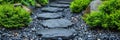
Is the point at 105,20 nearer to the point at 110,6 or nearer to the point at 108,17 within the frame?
the point at 108,17

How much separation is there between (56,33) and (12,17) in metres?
1.09

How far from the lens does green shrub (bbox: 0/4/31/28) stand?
5441 mm

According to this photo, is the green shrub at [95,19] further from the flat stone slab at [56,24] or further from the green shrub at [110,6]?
the flat stone slab at [56,24]

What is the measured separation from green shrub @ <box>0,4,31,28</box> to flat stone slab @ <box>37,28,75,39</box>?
1.52ft

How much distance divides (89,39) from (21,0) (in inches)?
126

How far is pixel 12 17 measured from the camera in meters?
5.49

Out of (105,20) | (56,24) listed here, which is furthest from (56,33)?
(105,20)

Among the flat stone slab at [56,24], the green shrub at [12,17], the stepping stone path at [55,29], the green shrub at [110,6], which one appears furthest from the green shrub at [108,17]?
the green shrub at [12,17]

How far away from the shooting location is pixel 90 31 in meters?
5.43

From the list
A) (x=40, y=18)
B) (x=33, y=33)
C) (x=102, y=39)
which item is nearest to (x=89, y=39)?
(x=102, y=39)

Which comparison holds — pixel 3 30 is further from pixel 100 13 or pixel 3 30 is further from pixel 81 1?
pixel 81 1

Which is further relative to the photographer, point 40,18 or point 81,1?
point 81,1

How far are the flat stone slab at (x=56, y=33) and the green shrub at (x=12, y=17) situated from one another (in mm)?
464

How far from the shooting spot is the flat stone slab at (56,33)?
16.5ft
